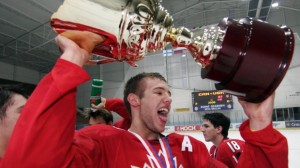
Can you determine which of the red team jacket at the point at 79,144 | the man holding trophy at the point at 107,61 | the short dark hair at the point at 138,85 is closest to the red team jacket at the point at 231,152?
the red team jacket at the point at 79,144

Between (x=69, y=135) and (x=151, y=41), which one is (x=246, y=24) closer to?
(x=151, y=41)

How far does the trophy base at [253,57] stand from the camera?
30.0 inches

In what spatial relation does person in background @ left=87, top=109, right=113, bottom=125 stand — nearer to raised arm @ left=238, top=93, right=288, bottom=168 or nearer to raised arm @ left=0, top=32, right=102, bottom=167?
raised arm @ left=238, top=93, right=288, bottom=168

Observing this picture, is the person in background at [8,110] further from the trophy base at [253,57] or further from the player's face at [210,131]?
the player's face at [210,131]

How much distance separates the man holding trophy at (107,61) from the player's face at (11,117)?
579 mm

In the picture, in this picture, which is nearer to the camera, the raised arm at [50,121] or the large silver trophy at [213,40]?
the raised arm at [50,121]

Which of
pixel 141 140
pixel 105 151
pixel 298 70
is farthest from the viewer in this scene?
pixel 298 70

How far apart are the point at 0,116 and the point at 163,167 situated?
103 centimetres

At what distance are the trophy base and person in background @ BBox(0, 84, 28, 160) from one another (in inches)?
48.5

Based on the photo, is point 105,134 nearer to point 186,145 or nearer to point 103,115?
point 186,145

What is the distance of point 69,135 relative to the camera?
64 cm

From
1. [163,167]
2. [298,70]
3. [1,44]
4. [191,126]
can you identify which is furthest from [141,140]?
[1,44]

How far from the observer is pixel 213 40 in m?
0.82

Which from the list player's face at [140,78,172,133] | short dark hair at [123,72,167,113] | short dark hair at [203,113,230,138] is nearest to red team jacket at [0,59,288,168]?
player's face at [140,78,172,133]
